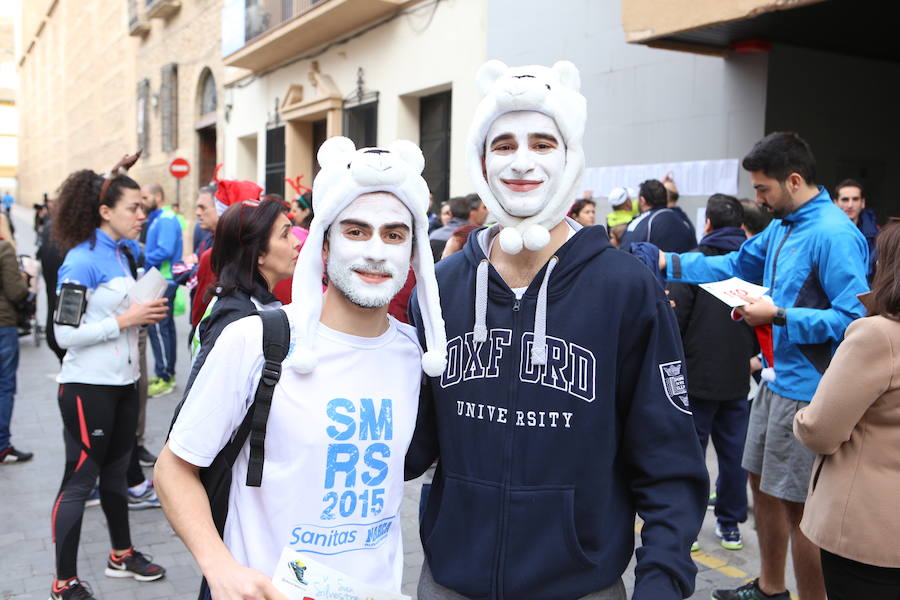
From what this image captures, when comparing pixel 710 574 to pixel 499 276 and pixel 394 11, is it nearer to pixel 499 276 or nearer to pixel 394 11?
pixel 499 276

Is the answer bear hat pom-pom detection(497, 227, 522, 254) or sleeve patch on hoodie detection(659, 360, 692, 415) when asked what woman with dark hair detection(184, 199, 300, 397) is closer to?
bear hat pom-pom detection(497, 227, 522, 254)

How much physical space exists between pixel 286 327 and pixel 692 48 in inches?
262

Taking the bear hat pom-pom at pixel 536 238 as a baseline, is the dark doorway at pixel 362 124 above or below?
A: above

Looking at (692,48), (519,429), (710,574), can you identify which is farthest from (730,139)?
(519,429)

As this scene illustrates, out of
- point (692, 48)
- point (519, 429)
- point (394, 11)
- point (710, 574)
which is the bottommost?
point (710, 574)

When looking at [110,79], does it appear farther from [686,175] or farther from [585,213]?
[686,175]

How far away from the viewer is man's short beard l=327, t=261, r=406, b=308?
1.93 meters

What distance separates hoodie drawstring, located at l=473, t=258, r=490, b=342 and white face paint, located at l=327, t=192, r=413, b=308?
8.0 inches

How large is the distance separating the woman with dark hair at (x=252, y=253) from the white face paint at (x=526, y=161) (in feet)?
5.12

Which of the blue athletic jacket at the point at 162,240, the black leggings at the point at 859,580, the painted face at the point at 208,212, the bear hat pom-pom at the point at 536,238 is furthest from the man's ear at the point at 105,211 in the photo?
the blue athletic jacket at the point at 162,240

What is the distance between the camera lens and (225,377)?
71.8 inches

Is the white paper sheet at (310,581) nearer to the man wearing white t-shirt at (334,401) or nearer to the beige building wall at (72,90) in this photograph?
the man wearing white t-shirt at (334,401)

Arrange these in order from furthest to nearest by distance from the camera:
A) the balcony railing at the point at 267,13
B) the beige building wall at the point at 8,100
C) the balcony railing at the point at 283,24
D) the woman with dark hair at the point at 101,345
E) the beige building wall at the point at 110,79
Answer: the beige building wall at the point at 8,100 → the beige building wall at the point at 110,79 → the balcony railing at the point at 267,13 → the balcony railing at the point at 283,24 → the woman with dark hair at the point at 101,345

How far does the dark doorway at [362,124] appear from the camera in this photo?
13.9 metres
